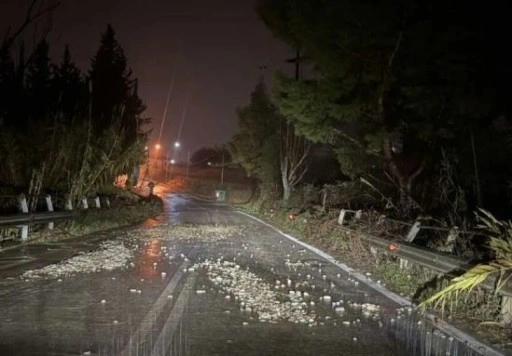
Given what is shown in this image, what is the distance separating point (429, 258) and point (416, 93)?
722cm

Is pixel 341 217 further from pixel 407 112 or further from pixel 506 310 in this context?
pixel 506 310

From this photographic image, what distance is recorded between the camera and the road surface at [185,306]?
6402 millimetres

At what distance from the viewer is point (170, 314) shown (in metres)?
7.84

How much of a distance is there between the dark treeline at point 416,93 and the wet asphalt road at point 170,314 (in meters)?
5.12

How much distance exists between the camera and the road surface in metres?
6.40

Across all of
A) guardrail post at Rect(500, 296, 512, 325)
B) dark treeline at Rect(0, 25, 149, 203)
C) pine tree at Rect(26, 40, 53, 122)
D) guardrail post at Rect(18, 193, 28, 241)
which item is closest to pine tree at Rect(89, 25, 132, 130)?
pine tree at Rect(26, 40, 53, 122)

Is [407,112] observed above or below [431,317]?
above

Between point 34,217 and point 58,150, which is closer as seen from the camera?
point 34,217

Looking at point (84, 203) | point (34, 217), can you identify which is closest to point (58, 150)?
point (84, 203)

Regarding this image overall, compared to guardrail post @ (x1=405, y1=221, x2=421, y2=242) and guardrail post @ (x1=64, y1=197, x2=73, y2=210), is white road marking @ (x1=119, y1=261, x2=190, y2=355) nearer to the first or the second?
guardrail post @ (x1=405, y1=221, x2=421, y2=242)

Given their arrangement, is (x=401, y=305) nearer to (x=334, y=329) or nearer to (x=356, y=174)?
(x=334, y=329)

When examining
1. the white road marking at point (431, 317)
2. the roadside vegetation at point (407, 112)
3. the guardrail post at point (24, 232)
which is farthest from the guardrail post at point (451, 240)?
the guardrail post at point (24, 232)

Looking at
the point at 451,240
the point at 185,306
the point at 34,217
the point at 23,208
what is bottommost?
the point at 185,306

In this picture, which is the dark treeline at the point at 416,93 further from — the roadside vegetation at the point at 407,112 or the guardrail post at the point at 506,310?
the guardrail post at the point at 506,310
